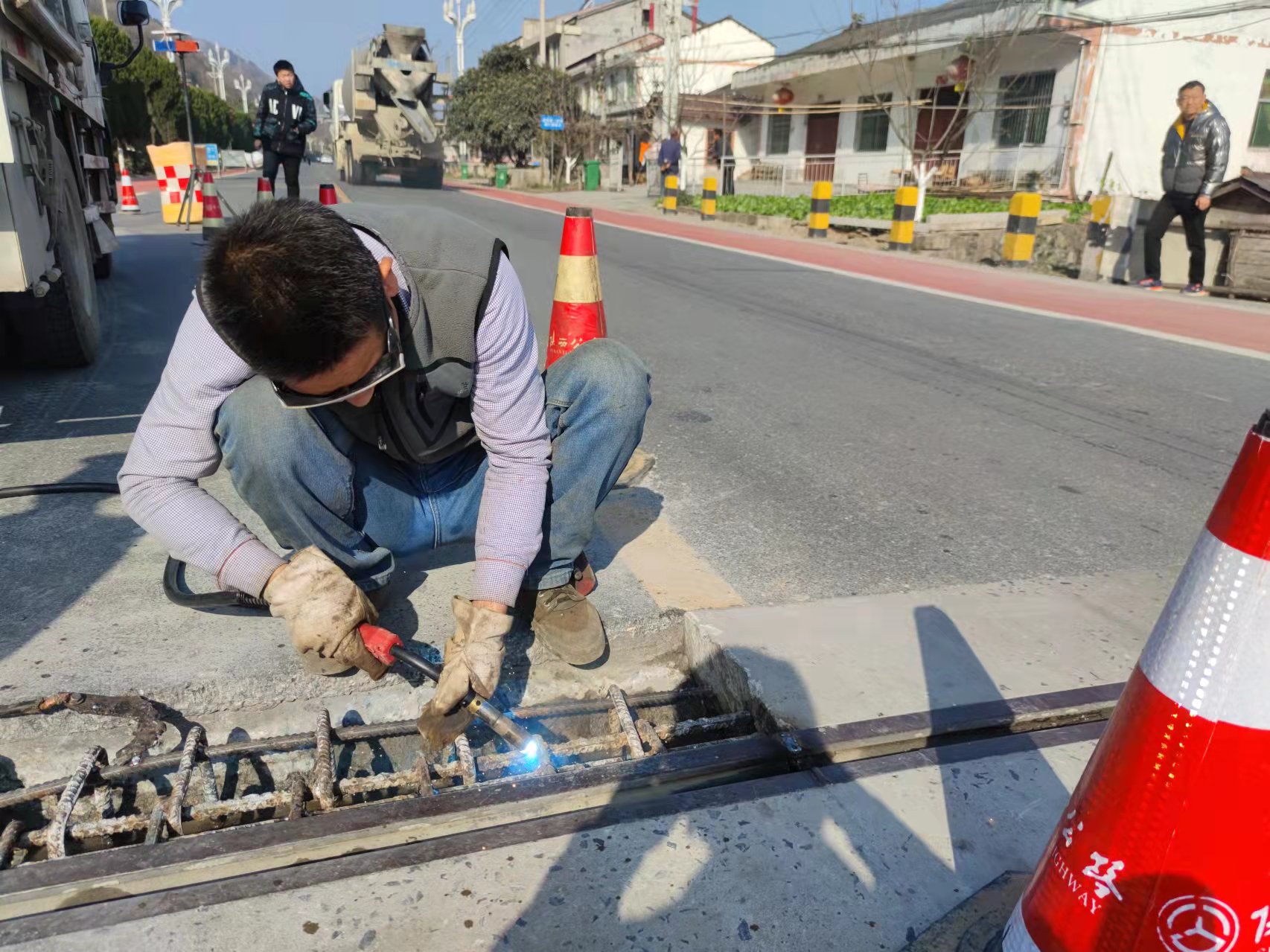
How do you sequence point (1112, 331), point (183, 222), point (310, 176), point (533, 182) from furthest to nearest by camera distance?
1. point (533, 182)
2. point (310, 176)
3. point (183, 222)
4. point (1112, 331)

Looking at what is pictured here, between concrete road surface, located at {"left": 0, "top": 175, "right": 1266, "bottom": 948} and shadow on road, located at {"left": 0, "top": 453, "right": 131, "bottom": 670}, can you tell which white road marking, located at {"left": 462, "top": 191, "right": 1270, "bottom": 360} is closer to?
concrete road surface, located at {"left": 0, "top": 175, "right": 1266, "bottom": 948}

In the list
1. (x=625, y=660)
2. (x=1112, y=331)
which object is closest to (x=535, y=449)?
(x=625, y=660)

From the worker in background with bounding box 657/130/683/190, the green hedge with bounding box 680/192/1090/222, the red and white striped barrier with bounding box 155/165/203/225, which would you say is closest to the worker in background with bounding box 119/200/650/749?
the red and white striped barrier with bounding box 155/165/203/225

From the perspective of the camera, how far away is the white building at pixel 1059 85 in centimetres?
1756

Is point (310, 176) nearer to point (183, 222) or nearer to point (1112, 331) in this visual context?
point (183, 222)

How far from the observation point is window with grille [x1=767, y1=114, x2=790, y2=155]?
93.6 feet

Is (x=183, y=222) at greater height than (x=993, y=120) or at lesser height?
lesser

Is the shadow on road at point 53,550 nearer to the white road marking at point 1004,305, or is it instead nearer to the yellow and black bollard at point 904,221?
the white road marking at point 1004,305

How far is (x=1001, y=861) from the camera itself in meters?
1.42

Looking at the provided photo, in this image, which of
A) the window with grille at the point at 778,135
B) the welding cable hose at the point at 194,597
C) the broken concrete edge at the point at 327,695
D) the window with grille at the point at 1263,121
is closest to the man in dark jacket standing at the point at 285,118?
the welding cable hose at the point at 194,597

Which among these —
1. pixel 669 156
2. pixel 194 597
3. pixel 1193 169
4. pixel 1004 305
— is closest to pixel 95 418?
pixel 194 597

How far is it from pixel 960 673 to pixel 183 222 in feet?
43.6

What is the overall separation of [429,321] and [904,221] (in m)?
12.3

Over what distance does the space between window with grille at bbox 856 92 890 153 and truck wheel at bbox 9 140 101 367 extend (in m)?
22.7
